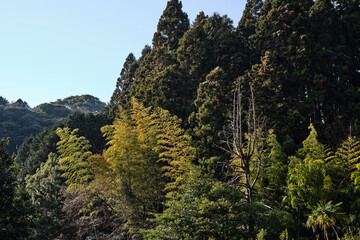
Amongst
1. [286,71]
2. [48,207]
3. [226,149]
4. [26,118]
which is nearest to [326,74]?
[286,71]

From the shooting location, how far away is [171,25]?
28.7 meters

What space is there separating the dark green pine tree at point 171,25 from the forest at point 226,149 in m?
0.14

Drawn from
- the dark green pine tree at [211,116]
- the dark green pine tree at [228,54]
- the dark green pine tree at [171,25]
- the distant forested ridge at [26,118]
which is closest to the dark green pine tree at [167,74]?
the dark green pine tree at [171,25]

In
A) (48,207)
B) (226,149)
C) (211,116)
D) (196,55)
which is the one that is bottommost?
(48,207)

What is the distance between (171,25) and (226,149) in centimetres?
1697

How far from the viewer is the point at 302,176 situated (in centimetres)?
1170

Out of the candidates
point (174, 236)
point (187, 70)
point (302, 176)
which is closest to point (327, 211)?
point (302, 176)

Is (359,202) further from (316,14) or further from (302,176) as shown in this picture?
(316,14)

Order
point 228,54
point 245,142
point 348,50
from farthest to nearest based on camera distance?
point 228,54
point 348,50
point 245,142

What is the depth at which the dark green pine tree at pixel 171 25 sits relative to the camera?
92.4 ft

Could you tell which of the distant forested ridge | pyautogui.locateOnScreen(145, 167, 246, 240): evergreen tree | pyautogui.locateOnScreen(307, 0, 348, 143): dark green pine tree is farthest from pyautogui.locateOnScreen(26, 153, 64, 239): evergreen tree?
the distant forested ridge

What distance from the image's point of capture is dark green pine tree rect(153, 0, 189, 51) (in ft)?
92.4

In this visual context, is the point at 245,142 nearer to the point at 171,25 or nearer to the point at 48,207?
the point at 48,207

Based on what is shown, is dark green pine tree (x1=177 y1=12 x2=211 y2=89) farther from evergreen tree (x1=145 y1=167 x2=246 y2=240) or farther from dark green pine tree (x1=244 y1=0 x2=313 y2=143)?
evergreen tree (x1=145 y1=167 x2=246 y2=240)
